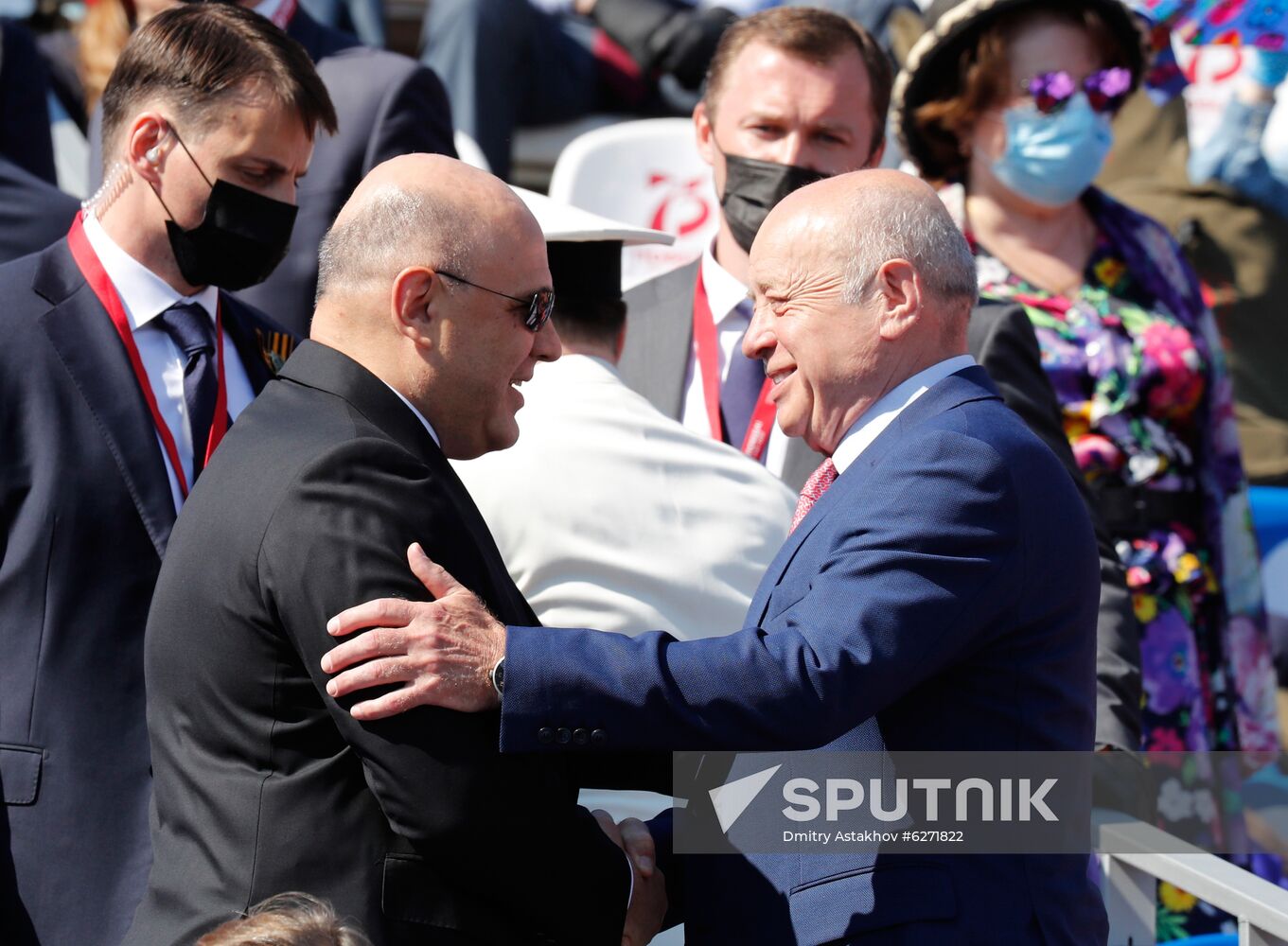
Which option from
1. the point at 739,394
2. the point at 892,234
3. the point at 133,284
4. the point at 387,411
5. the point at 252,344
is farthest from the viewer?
the point at 739,394

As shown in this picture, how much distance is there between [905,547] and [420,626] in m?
0.66

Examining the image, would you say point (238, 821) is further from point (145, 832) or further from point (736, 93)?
point (736, 93)

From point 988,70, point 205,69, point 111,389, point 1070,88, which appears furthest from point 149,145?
point 1070,88

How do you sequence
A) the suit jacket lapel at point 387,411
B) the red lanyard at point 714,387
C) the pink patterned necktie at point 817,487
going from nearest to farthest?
the suit jacket lapel at point 387,411, the pink patterned necktie at point 817,487, the red lanyard at point 714,387

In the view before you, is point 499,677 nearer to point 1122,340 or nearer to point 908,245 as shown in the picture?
point 908,245

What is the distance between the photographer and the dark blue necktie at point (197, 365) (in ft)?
10.3

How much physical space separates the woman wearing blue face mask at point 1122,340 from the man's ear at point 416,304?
212 centimetres

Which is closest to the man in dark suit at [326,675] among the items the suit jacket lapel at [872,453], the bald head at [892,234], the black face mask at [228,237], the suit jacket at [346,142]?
the suit jacket lapel at [872,453]

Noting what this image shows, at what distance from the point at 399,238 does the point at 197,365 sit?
0.94 metres

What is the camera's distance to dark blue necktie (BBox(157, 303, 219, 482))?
313 centimetres

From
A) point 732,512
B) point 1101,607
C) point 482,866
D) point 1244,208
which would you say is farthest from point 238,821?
point 1244,208

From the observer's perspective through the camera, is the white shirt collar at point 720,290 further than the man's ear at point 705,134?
No

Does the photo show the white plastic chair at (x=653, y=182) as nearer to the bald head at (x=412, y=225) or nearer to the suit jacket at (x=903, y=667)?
the bald head at (x=412, y=225)

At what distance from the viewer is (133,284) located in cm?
318
